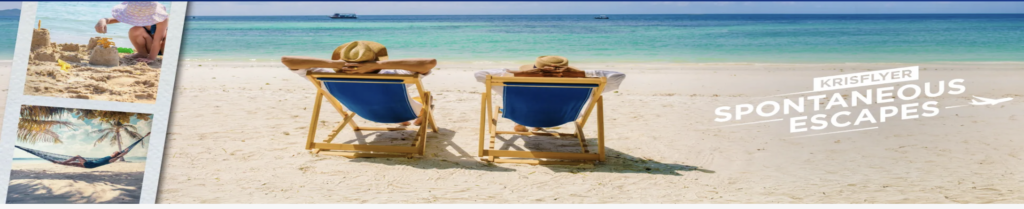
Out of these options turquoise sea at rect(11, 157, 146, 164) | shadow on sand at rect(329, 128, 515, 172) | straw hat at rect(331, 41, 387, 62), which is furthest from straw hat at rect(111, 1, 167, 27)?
shadow on sand at rect(329, 128, 515, 172)

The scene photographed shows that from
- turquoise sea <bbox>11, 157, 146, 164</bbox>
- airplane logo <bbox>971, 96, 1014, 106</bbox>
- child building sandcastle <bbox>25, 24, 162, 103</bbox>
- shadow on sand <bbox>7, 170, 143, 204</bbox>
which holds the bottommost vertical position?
shadow on sand <bbox>7, 170, 143, 204</bbox>

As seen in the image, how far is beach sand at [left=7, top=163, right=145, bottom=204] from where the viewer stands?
2049 mm

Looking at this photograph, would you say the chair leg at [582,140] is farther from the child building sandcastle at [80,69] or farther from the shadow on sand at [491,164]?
the child building sandcastle at [80,69]

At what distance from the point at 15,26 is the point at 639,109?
4699mm

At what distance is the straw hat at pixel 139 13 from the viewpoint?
1986mm

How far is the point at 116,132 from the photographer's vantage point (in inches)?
80.4

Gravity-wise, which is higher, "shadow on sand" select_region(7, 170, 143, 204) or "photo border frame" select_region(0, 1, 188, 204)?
"photo border frame" select_region(0, 1, 188, 204)

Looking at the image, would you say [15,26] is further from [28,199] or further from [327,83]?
[327,83]

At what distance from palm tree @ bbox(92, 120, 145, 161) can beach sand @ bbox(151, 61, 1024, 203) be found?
100 millimetres

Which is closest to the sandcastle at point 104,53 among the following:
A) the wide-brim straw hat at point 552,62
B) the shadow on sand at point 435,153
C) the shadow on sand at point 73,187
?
the shadow on sand at point 73,187

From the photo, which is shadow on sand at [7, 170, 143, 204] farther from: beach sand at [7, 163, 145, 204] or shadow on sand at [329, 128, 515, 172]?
shadow on sand at [329, 128, 515, 172]

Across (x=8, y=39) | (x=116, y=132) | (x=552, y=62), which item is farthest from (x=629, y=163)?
(x=8, y=39)

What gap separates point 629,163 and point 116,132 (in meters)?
2.64
